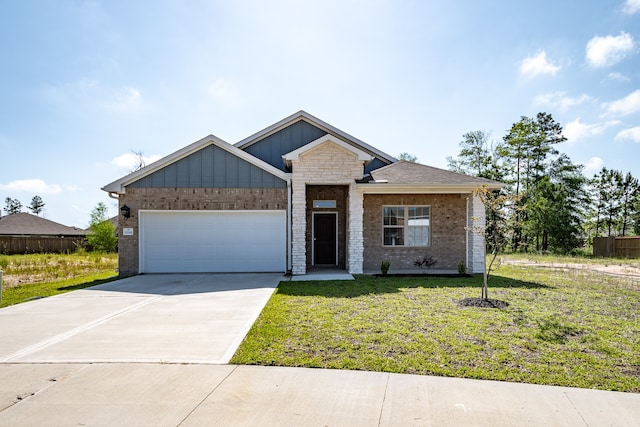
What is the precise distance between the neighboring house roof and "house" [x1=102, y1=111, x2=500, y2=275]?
30.0m

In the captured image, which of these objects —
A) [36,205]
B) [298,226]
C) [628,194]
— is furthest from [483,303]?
[36,205]

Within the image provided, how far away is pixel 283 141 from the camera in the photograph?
15.5 metres

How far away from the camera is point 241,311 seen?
707 cm

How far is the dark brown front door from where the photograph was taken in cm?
1441

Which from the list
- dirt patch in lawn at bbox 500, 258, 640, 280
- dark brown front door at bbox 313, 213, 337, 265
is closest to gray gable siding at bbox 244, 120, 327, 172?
dark brown front door at bbox 313, 213, 337, 265

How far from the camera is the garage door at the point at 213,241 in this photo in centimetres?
1285

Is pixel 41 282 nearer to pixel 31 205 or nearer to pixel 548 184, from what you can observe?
pixel 548 184

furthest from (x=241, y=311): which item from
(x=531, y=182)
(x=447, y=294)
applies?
(x=531, y=182)

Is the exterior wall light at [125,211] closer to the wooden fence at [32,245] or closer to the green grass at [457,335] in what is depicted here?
the green grass at [457,335]

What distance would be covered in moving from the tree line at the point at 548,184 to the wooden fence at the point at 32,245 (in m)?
36.1

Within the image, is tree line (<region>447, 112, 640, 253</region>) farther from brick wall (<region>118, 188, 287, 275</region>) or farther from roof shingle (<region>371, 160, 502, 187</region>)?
brick wall (<region>118, 188, 287, 275</region>)

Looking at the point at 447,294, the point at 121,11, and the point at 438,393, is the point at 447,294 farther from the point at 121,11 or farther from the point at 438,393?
the point at 121,11

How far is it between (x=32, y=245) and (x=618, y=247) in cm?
4408

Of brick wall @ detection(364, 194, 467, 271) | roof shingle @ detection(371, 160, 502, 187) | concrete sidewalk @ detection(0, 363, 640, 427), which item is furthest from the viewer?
brick wall @ detection(364, 194, 467, 271)
